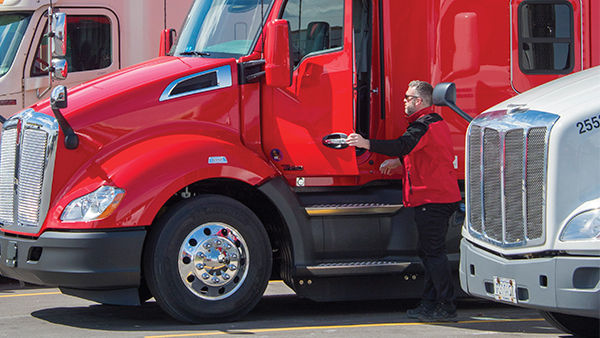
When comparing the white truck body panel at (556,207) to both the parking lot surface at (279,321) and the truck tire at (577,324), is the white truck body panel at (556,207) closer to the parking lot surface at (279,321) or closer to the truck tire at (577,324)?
the truck tire at (577,324)

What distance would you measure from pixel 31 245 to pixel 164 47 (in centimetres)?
302

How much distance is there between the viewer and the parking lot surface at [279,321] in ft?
25.5

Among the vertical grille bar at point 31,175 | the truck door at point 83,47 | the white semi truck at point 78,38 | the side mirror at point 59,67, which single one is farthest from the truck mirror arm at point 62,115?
the truck door at point 83,47

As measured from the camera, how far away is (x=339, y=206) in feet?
28.4

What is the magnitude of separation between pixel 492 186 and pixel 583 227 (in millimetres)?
916

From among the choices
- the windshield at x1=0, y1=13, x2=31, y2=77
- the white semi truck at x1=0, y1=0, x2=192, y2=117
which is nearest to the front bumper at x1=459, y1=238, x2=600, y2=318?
the white semi truck at x1=0, y1=0, x2=192, y2=117

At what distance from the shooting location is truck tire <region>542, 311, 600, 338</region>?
7.18 m

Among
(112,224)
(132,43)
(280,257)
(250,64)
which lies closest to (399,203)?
(280,257)

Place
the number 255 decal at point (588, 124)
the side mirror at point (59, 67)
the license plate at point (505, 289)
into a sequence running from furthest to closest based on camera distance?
1. the side mirror at point (59, 67)
2. the license plate at point (505, 289)
3. the number 255 decal at point (588, 124)

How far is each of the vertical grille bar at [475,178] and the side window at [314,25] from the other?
1958 mm

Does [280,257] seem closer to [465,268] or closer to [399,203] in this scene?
[399,203]

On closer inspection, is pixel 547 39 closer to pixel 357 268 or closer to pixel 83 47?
pixel 357 268

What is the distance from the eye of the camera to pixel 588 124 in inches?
239

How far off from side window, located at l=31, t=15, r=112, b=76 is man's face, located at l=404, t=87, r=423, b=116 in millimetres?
5409
